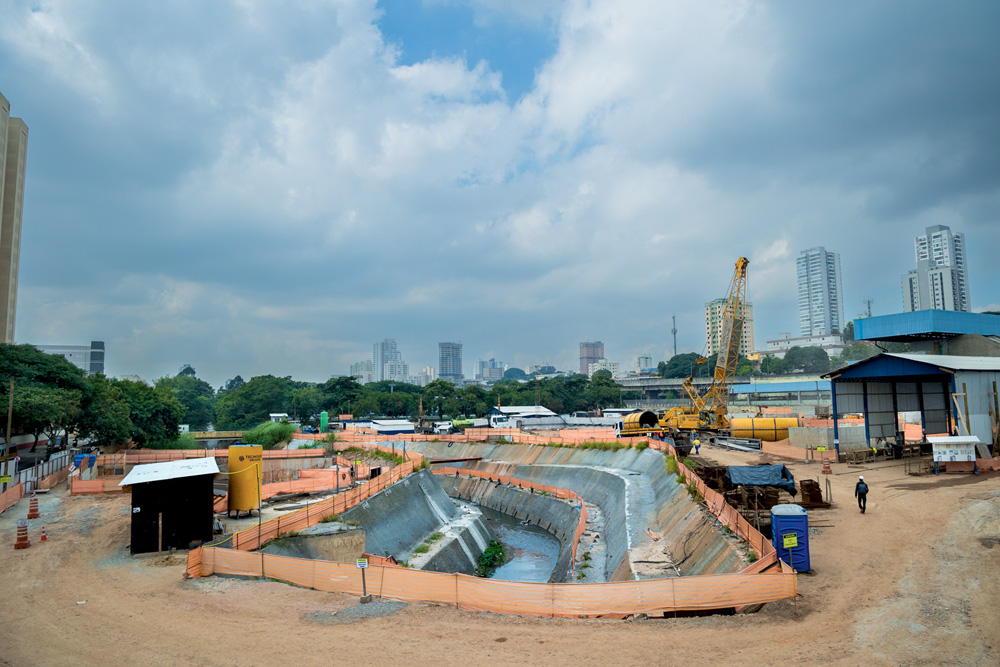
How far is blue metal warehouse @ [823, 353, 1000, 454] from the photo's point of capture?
33.8m

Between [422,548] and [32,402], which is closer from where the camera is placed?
[422,548]

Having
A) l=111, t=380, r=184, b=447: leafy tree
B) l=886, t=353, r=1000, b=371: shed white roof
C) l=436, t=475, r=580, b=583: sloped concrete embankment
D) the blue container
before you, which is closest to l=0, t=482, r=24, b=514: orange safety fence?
l=436, t=475, r=580, b=583: sloped concrete embankment

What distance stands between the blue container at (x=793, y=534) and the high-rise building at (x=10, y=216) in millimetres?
100172

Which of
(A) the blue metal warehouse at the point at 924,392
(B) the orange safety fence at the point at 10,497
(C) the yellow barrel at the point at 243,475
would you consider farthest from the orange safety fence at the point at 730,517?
(B) the orange safety fence at the point at 10,497

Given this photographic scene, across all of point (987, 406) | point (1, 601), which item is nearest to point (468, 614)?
point (1, 601)

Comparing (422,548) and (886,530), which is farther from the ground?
(886,530)

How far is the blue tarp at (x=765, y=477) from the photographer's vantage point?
74.1 feet

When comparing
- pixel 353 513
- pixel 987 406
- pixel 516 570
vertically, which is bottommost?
pixel 516 570

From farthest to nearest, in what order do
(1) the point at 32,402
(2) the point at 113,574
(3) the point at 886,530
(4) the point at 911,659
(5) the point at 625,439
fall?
(5) the point at 625,439, (1) the point at 32,402, (3) the point at 886,530, (2) the point at 113,574, (4) the point at 911,659

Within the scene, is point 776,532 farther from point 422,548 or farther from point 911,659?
point 422,548

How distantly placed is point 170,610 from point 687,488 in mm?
22653

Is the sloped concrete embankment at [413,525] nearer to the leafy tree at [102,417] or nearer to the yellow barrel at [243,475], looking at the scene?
the yellow barrel at [243,475]

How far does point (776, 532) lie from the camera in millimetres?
16625

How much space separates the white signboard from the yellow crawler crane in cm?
2462
